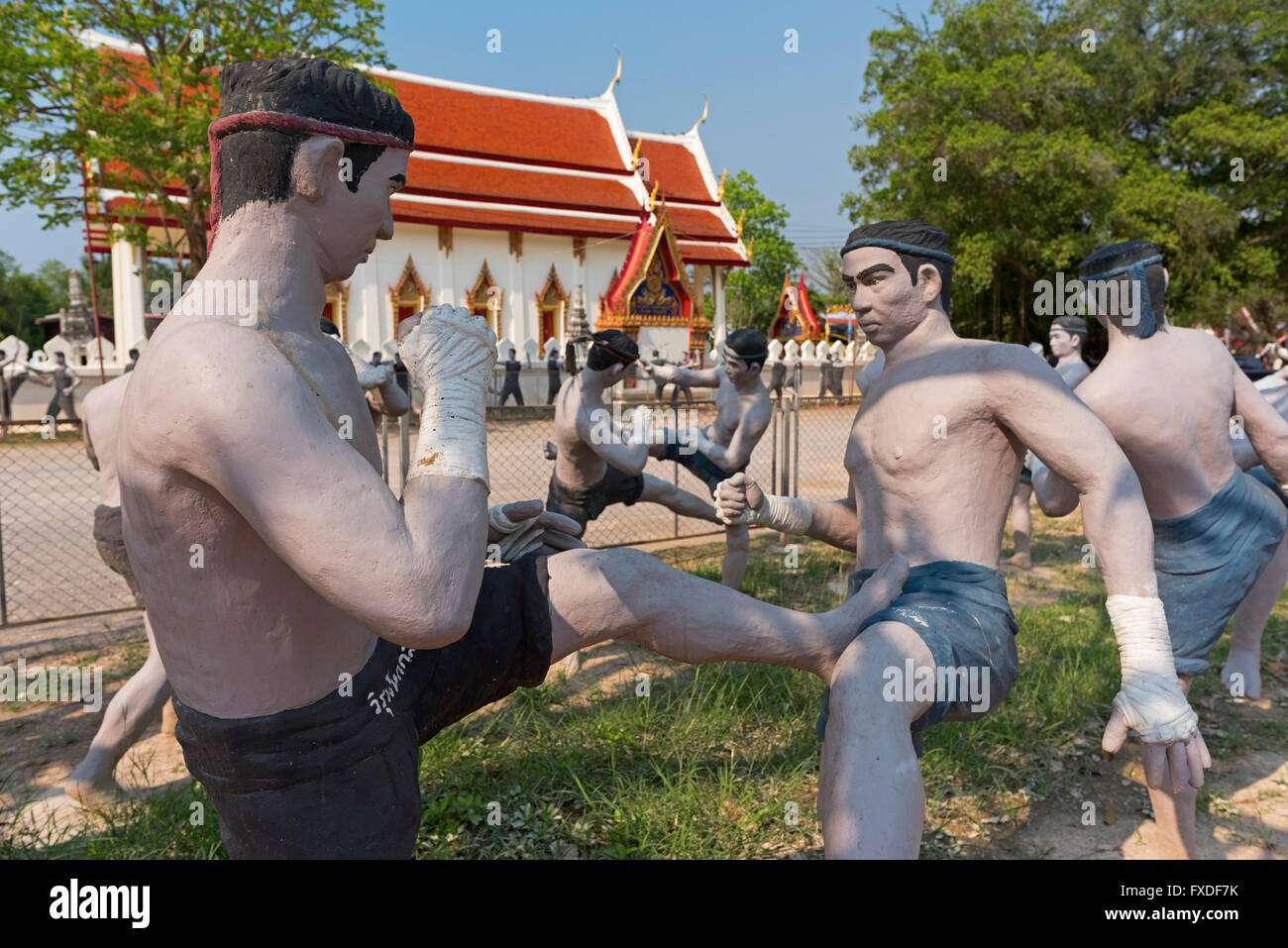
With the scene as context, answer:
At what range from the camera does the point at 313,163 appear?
162cm

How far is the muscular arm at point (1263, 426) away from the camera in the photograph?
10.6ft

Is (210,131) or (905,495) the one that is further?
(905,495)

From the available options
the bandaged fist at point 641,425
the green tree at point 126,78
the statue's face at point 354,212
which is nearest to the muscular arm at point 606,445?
the bandaged fist at point 641,425

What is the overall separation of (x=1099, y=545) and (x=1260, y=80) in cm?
2667

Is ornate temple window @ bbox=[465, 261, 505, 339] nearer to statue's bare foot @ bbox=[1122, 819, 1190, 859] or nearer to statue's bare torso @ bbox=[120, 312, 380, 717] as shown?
statue's bare foot @ bbox=[1122, 819, 1190, 859]

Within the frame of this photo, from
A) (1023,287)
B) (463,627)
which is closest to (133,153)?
(463,627)

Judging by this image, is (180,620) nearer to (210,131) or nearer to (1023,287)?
(210,131)

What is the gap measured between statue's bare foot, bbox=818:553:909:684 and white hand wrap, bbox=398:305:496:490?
941mm

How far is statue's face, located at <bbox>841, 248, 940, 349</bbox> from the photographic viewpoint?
2561 mm

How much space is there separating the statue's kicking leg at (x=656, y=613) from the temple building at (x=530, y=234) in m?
18.8

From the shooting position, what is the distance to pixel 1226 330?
80.4ft

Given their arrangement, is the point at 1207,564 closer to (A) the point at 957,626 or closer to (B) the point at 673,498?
(A) the point at 957,626
